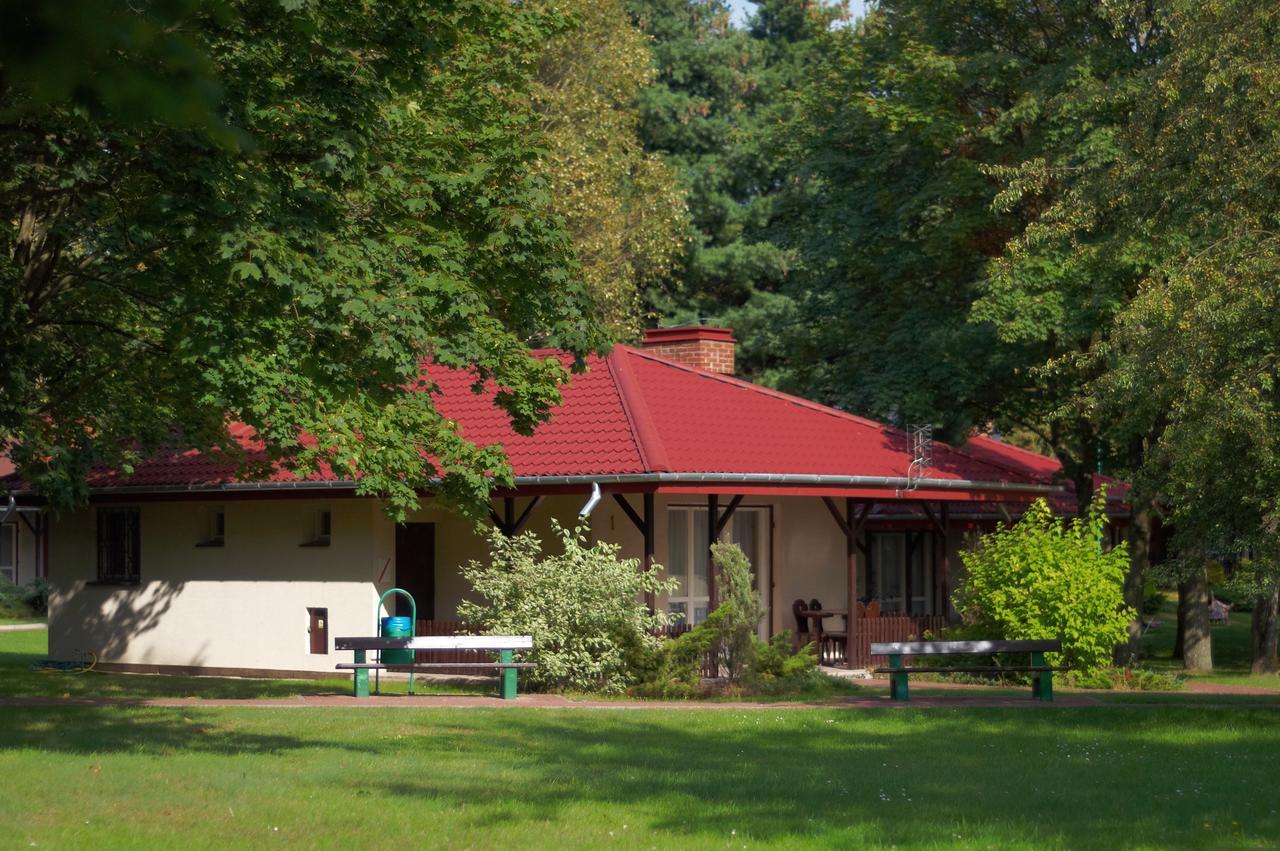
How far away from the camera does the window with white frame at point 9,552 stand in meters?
51.5

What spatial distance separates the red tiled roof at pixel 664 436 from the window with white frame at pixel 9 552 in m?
27.9

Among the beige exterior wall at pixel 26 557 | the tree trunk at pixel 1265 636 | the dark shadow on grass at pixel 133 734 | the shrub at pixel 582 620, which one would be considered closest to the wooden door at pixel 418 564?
the shrub at pixel 582 620

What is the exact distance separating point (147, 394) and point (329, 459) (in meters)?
4.02

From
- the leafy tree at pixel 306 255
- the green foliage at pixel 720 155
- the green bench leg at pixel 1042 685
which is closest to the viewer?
the leafy tree at pixel 306 255

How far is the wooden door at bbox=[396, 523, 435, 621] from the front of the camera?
24266mm

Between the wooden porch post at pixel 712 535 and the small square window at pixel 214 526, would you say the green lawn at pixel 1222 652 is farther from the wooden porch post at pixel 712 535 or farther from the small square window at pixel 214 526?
the small square window at pixel 214 526

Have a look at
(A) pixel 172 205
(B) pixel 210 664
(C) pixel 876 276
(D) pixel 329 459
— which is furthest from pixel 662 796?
(C) pixel 876 276

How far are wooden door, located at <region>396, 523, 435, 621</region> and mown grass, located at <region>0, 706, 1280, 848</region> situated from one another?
750cm

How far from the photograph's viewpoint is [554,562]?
2017 centimetres

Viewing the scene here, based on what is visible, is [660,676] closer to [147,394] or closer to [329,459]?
[329,459]

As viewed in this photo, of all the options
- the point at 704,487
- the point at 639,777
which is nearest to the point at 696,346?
the point at 704,487

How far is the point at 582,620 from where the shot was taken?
19609mm

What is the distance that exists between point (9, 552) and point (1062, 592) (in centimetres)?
4075

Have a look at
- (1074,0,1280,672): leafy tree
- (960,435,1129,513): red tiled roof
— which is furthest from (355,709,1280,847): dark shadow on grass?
(960,435,1129,513): red tiled roof
